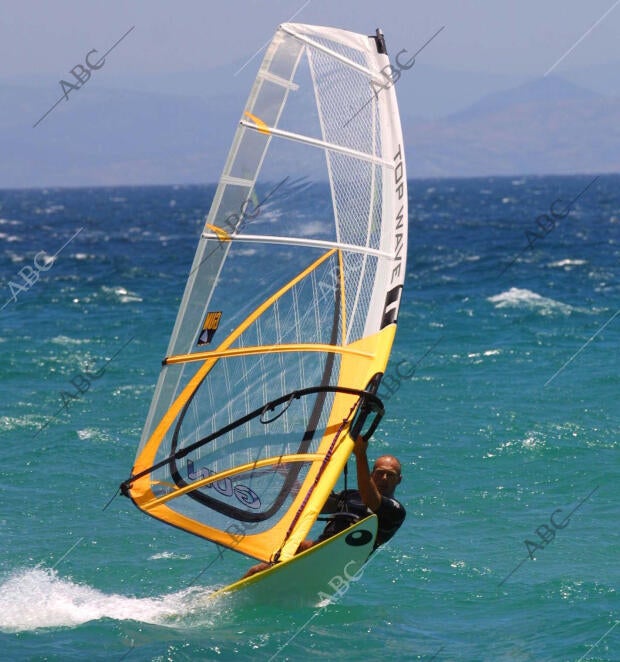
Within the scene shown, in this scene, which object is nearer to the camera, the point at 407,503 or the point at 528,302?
the point at 407,503

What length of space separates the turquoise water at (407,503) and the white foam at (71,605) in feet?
0.08

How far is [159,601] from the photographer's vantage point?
941 centimetres

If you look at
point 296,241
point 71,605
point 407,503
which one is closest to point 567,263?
point 407,503

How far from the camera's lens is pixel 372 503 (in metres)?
8.47

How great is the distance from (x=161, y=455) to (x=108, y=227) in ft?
189

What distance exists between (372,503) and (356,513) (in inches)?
15.1

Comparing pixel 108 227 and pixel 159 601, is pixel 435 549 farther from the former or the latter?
pixel 108 227

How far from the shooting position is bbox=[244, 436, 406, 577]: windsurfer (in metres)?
8.44

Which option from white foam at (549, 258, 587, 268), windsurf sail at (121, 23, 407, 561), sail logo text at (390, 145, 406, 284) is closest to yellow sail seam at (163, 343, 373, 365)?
windsurf sail at (121, 23, 407, 561)

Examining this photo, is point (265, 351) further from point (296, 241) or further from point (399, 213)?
point (399, 213)

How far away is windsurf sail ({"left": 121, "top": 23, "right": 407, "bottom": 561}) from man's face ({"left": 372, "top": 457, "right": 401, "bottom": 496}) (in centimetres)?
27

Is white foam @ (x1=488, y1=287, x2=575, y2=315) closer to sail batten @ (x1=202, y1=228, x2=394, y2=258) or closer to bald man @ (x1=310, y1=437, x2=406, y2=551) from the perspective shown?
sail batten @ (x1=202, y1=228, x2=394, y2=258)

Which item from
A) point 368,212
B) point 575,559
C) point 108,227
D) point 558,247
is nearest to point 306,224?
point 368,212

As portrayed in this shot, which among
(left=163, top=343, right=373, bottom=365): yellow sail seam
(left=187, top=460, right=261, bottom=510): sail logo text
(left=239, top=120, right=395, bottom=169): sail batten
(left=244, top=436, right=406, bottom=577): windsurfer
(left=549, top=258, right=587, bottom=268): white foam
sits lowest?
(left=549, top=258, right=587, bottom=268): white foam
